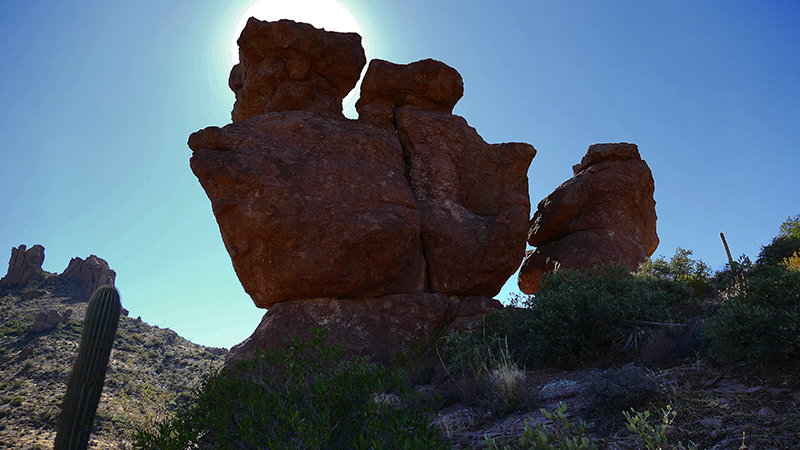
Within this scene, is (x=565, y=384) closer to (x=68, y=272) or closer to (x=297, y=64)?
(x=297, y=64)

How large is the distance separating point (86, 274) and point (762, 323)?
175ft

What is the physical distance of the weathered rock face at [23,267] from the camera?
1613 inches

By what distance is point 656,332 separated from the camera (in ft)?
23.8

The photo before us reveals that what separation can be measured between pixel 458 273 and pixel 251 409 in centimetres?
1003

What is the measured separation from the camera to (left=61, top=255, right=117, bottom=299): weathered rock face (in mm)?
45000

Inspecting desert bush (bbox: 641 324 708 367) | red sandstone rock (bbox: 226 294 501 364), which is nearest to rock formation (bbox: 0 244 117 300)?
red sandstone rock (bbox: 226 294 501 364)

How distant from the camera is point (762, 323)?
5086 mm

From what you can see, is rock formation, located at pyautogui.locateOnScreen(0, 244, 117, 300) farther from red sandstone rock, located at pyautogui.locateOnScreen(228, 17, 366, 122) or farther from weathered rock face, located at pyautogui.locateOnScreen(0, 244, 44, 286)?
red sandstone rock, located at pyautogui.locateOnScreen(228, 17, 366, 122)

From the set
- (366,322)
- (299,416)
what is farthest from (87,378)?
(299,416)

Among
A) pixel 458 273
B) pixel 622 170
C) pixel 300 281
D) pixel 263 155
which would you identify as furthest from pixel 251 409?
pixel 622 170

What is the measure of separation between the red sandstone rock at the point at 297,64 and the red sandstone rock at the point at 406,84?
616 millimetres

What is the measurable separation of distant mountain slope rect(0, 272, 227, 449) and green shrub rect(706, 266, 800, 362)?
36.0 feet

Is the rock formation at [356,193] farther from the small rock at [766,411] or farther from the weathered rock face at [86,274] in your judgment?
the weathered rock face at [86,274]

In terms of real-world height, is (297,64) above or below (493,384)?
above
